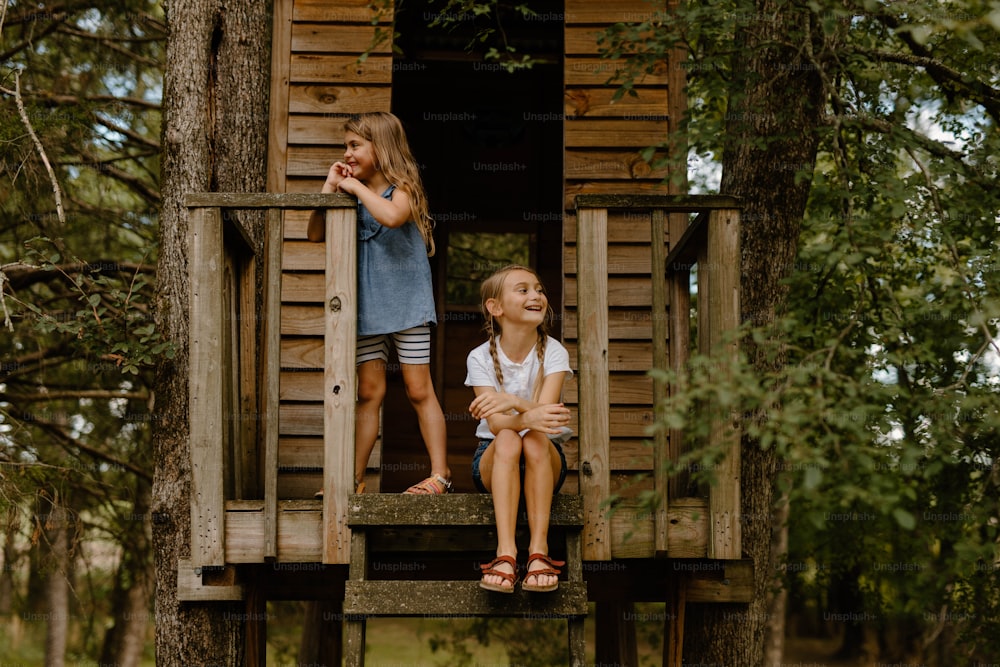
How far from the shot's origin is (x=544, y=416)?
371 cm

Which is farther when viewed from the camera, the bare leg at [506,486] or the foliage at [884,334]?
the bare leg at [506,486]

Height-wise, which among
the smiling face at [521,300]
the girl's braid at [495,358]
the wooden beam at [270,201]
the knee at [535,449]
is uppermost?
the wooden beam at [270,201]

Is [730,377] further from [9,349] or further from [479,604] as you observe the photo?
[9,349]

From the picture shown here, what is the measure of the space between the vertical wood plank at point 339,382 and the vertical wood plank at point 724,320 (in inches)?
58.7

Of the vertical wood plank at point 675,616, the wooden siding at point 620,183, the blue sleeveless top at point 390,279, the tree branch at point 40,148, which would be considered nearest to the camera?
the blue sleeveless top at point 390,279

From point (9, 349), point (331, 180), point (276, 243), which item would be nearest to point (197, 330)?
point (276, 243)

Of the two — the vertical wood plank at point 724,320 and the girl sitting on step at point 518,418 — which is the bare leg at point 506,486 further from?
the vertical wood plank at point 724,320

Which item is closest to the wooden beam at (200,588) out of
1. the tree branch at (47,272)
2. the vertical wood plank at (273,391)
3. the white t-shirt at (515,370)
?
the vertical wood plank at (273,391)

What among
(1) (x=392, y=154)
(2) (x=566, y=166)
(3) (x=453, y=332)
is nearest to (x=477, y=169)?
(3) (x=453, y=332)

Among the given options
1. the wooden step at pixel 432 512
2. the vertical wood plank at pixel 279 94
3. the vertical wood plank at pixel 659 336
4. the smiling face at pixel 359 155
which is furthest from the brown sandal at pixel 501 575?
the vertical wood plank at pixel 279 94

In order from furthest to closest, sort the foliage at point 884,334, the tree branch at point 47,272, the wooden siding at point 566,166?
the tree branch at point 47,272
the wooden siding at point 566,166
the foliage at point 884,334

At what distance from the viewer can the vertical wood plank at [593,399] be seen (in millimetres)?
4031

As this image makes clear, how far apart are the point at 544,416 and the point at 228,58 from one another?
3328 mm

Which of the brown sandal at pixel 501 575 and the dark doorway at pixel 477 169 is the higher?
the dark doorway at pixel 477 169
